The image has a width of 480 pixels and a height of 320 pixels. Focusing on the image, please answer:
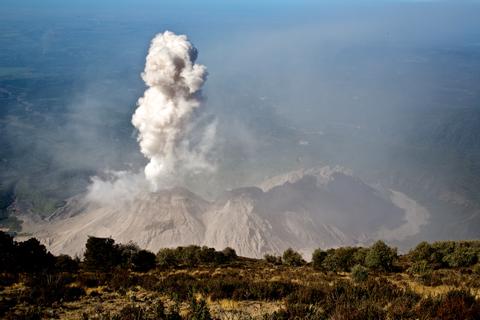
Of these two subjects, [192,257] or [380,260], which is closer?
[380,260]

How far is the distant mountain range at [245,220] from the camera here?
355 ft

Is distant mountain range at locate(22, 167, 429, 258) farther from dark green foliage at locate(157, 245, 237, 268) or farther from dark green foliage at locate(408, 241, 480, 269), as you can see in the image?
dark green foliage at locate(408, 241, 480, 269)

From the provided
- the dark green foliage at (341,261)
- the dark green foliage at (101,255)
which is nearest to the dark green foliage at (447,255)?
the dark green foliage at (341,261)

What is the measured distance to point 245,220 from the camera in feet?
375

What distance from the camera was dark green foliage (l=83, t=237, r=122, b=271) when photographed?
129 feet

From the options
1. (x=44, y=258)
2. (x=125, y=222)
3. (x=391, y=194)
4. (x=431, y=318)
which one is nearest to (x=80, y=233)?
(x=125, y=222)

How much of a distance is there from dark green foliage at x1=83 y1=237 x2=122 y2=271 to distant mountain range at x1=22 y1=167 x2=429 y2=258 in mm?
62112

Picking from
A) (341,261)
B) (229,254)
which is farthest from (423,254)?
(229,254)

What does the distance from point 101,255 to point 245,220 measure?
7543 centimetres

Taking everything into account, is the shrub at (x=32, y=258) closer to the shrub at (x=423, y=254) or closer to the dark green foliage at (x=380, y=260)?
the dark green foliage at (x=380, y=260)

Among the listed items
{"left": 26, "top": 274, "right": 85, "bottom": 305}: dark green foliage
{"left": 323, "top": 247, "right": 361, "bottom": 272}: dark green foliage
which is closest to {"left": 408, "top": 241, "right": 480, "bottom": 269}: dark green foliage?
{"left": 323, "top": 247, "right": 361, "bottom": 272}: dark green foliage

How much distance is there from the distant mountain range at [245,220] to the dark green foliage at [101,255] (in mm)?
62112

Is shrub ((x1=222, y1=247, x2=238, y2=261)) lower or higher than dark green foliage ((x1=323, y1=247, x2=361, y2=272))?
lower

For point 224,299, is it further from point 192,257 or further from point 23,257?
point 192,257
